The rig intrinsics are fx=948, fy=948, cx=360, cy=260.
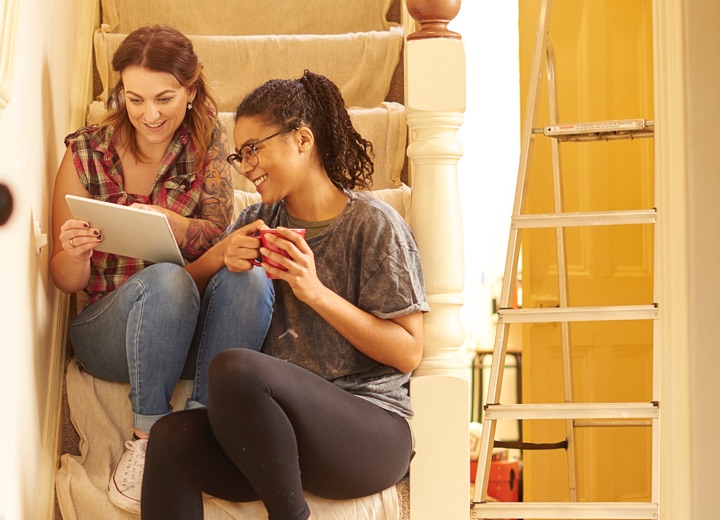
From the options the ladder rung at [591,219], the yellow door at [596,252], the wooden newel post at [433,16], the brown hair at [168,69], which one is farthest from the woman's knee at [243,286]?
the yellow door at [596,252]

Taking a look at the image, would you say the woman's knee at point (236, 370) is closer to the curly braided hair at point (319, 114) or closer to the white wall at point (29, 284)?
the white wall at point (29, 284)

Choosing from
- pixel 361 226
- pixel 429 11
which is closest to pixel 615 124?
pixel 429 11

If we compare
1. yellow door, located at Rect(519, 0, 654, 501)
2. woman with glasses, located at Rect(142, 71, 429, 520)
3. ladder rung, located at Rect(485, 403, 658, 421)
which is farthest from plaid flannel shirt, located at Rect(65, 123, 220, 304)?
yellow door, located at Rect(519, 0, 654, 501)

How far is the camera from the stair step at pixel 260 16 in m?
2.86

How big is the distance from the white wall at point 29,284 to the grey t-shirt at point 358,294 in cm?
44

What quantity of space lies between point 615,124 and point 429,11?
0.76m

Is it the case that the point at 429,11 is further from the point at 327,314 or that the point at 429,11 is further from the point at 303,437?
the point at 303,437

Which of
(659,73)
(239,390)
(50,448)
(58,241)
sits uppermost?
(659,73)

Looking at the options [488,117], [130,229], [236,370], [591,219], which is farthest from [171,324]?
[488,117]

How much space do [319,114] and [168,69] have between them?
13.8 inches

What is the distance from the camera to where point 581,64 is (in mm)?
3494

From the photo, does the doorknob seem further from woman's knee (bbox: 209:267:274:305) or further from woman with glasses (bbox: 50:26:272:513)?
woman's knee (bbox: 209:267:274:305)

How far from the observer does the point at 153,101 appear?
196 centimetres

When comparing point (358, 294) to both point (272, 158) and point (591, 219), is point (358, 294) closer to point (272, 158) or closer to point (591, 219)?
point (272, 158)
